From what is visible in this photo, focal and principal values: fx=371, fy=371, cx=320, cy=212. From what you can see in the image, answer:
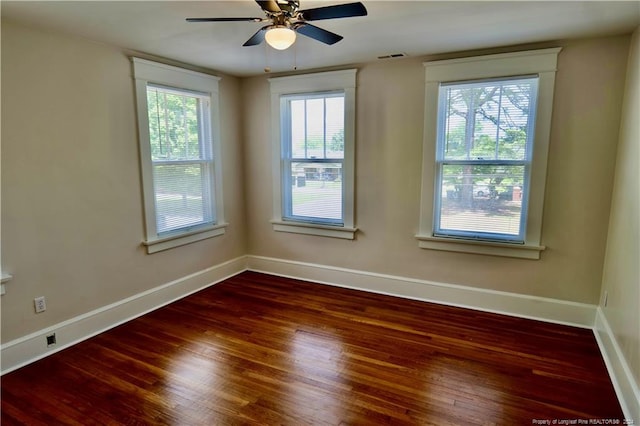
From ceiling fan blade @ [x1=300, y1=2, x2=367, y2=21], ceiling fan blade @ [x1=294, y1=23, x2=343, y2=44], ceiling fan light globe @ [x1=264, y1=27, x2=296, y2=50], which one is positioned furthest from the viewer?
ceiling fan blade @ [x1=294, y1=23, x2=343, y2=44]

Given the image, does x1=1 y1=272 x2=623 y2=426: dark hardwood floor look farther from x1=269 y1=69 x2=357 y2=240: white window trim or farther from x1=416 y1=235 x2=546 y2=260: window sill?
x1=269 y1=69 x2=357 y2=240: white window trim

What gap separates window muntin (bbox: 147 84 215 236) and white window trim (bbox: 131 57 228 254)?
2.2 inches

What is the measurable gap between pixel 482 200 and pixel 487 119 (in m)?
0.73

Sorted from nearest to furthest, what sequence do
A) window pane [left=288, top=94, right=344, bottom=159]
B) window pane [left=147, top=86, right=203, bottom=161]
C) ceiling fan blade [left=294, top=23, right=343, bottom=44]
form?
1. ceiling fan blade [left=294, top=23, right=343, bottom=44]
2. window pane [left=147, top=86, right=203, bottom=161]
3. window pane [left=288, top=94, right=344, bottom=159]

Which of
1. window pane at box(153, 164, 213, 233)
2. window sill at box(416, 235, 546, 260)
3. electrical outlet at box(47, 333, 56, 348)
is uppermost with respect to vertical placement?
window pane at box(153, 164, 213, 233)

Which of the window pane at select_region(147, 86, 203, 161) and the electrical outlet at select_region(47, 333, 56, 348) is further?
the window pane at select_region(147, 86, 203, 161)

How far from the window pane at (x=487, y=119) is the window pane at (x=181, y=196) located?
8.43 ft

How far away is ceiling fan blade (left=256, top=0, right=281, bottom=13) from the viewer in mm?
1828

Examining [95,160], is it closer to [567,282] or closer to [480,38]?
[480,38]

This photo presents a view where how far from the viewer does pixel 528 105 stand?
3.17 meters

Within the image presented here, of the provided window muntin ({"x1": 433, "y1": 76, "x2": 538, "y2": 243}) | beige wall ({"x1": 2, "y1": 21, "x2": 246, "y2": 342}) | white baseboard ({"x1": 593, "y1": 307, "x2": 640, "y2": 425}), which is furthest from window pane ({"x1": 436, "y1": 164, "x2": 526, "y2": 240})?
beige wall ({"x1": 2, "y1": 21, "x2": 246, "y2": 342})

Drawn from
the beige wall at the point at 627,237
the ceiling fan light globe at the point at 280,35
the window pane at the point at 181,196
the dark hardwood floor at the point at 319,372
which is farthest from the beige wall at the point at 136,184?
the ceiling fan light globe at the point at 280,35

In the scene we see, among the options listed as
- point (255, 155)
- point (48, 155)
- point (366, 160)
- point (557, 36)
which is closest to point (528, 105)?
point (557, 36)

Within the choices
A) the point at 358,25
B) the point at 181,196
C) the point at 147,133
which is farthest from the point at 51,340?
the point at 358,25
